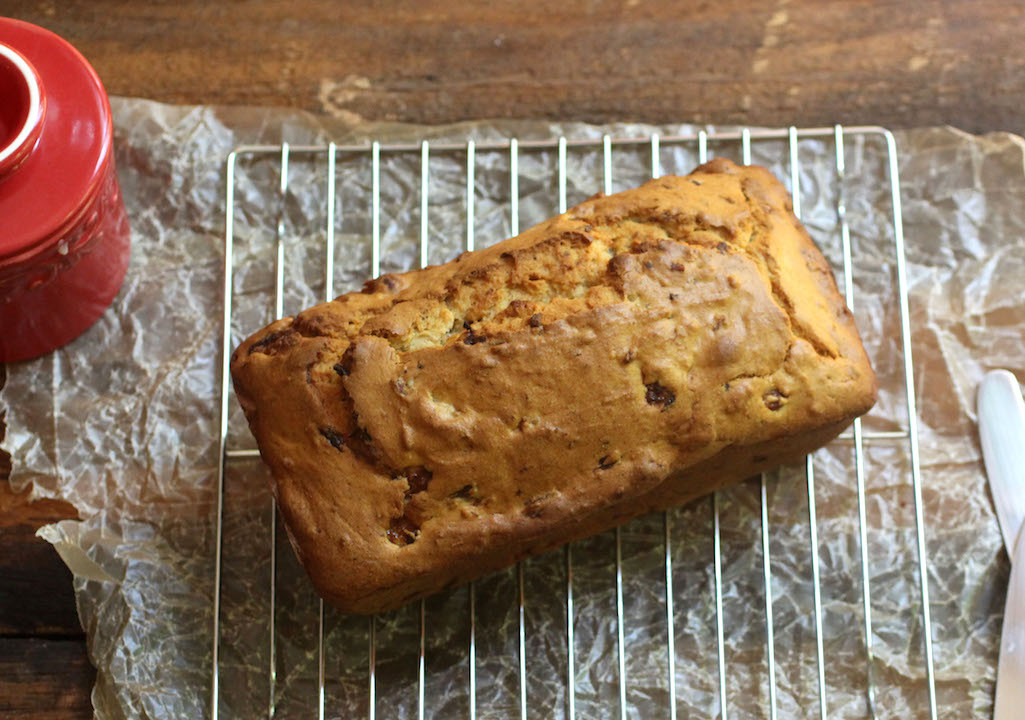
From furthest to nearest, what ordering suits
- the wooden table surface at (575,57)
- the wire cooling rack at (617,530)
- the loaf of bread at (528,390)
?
the wooden table surface at (575,57) → the wire cooling rack at (617,530) → the loaf of bread at (528,390)

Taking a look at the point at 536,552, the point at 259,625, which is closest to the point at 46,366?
the point at 259,625

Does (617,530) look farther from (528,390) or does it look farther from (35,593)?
(35,593)

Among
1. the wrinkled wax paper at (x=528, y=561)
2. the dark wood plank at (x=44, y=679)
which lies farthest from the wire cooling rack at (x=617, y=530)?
the dark wood plank at (x=44, y=679)

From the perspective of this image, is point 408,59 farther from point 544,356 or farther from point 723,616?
point 723,616

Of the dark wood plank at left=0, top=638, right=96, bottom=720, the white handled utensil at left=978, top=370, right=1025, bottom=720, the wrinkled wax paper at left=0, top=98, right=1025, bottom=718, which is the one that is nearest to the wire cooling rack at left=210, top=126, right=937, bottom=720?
the wrinkled wax paper at left=0, top=98, right=1025, bottom=718

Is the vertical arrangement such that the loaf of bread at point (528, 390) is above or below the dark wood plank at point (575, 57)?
below

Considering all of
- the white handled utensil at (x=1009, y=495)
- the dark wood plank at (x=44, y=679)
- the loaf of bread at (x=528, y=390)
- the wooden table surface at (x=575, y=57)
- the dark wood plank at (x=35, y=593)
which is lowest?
the dark wood plank at (x=44, y=679)

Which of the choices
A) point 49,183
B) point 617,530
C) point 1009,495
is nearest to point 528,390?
point 617,530

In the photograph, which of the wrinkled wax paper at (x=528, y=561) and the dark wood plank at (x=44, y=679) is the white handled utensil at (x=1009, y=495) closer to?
the wrinkled wax paper at (x=528, y=561)
